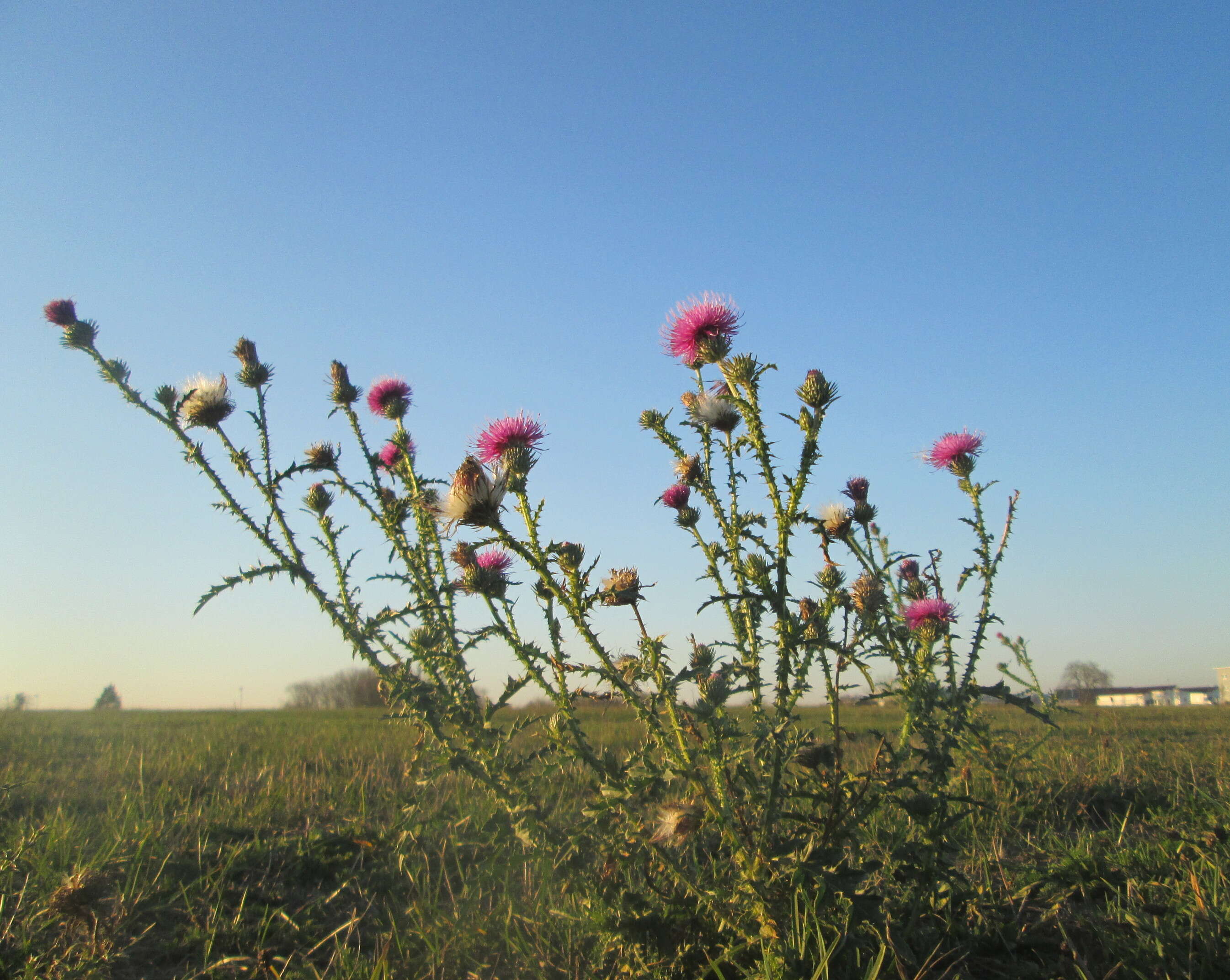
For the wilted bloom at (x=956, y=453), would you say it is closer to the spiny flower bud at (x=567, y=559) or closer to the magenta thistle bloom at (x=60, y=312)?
the spiny flower bud at (x=567, y=559)

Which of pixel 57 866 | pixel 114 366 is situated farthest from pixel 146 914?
pixel 114 366

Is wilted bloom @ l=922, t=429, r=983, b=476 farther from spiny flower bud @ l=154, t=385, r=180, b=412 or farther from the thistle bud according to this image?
spiny flower bud @ l=154, t=385, r=180, b=412

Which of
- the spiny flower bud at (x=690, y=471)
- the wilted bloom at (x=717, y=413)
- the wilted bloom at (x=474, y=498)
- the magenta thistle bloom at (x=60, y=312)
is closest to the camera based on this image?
the wilted bloom at (x=474, y=498)

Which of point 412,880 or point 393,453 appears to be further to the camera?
point 393,453

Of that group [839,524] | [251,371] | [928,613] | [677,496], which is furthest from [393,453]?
[928,613]

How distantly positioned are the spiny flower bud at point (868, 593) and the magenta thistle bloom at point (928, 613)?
43cm

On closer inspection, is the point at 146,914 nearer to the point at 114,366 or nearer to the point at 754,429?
the point at 114,366

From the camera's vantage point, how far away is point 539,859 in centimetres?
262

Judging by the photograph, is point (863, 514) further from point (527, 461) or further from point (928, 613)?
point (527, 461)

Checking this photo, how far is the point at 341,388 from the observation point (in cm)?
422

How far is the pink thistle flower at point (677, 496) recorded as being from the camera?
3.40 metres

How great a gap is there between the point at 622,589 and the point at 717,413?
38.1 inches

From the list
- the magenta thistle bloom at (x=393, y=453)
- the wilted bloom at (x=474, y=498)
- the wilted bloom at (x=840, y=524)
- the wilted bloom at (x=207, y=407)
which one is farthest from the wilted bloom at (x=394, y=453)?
the wilted bloom at (x=840, y=524)

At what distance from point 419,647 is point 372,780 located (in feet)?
8.11
